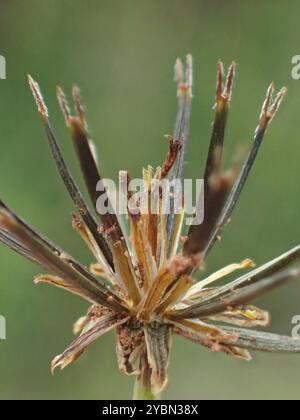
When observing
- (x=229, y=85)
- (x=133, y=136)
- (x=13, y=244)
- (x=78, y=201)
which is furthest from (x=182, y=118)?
(x=133, y=136)

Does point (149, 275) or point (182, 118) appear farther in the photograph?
point (182, 118)

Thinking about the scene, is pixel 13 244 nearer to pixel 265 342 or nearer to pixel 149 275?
pixel 149 275

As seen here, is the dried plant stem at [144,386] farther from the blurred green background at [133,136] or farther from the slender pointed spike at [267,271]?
the blurred green background at [133,136]

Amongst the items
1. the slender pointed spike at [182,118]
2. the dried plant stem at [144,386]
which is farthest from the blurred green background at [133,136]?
the dried plant stem at [144,386]

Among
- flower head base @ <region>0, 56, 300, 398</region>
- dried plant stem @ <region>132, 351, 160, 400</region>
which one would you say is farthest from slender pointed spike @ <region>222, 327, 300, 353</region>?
dried plant stem @ <region>132, 351, 160, 400</region>

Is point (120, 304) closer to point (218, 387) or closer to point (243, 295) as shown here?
point (243, 295)

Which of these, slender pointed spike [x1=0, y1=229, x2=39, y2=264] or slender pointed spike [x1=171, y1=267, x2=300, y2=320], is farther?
slender pointed spike [x1=0, y1=229, x2=39, y2=264]

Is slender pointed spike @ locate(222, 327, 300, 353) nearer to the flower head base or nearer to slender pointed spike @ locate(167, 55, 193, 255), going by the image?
the flower head base
